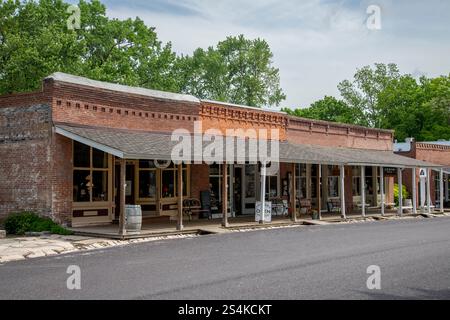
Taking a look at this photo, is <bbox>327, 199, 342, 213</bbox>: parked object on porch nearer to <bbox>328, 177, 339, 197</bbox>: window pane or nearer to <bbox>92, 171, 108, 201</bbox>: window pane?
<bbox>328, 177, 339, 197</bbox>: window pane

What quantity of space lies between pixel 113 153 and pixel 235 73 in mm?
47123

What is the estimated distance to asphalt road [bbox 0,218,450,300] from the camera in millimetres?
8117

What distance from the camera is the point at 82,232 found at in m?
15.8

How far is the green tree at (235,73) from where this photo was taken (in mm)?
58156

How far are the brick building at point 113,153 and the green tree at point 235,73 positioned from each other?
1340 inches

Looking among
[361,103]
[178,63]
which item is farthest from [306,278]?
[361,103]

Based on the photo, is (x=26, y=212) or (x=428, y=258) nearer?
(x=428, y=258)

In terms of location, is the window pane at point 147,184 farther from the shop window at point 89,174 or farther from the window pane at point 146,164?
the shop window at point 89,174

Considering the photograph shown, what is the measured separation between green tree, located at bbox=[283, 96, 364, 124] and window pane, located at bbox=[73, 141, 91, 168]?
165ft

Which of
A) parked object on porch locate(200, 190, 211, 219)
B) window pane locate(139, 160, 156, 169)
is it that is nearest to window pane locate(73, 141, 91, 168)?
window pane locate(139, 160, 156, 169)

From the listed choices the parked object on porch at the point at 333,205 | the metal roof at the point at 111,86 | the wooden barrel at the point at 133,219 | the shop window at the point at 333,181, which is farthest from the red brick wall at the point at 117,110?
the shop window at the point at 333,181

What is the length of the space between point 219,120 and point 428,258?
486 inches

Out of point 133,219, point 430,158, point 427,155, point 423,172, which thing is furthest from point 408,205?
point 133,219
